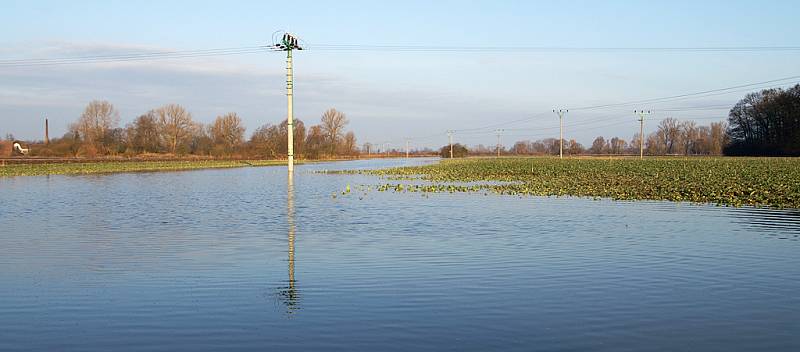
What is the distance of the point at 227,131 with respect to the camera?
180 metres

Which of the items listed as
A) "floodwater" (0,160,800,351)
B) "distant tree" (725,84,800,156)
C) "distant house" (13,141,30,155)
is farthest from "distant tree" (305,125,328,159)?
"floodwater" (0,160,800,351)

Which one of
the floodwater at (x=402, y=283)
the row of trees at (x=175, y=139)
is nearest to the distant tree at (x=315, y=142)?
the row of trees at (x=175, y=139)

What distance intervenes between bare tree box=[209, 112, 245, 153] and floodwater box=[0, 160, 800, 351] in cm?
15674

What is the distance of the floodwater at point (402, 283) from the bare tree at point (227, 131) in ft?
514

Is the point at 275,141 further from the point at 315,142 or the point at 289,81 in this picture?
the point at 289,81

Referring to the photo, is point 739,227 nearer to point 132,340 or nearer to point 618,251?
point 618,251

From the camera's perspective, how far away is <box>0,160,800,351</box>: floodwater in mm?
8641

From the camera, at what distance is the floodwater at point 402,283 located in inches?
340

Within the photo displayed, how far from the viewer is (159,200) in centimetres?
3359

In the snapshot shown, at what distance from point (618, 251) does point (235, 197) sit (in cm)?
2409

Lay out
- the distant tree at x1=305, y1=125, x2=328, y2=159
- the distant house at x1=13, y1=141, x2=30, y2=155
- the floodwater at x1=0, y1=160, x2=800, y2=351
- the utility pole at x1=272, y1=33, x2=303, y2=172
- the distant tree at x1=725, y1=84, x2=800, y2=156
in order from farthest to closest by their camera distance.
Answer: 1. the distant tree at x1=305, y1=125, x2=328, y2=159
2. the distant house at x1=13, y1=141, x2=30, y2=155
3. the distant tree at x1=725, y1=84, x2=800, y2=156
4. the utility pole at x1=272, y1=33, x2=303, y2=172
5. the floodwater at x1=0, y1=160, x2=800, y2=351

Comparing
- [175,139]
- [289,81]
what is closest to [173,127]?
[175,139]

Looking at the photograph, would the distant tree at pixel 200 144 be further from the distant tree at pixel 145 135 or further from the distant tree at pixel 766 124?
the distant tree at pixel 766 124

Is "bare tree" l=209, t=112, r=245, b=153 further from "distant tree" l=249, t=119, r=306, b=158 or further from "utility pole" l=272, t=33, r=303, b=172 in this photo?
"utility pole" l=272, t=33, r=303, b=172
